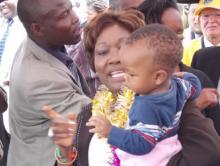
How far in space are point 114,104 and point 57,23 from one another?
2.45 feet

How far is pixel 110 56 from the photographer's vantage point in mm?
2074

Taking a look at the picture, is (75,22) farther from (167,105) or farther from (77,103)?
(167,105)

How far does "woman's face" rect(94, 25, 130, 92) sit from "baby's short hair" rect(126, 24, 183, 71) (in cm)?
38

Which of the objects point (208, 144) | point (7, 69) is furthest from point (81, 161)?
point (7, 69)

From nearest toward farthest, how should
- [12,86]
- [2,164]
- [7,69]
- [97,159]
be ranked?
[97,159] < [12,86] < [2,164] < [7,69]

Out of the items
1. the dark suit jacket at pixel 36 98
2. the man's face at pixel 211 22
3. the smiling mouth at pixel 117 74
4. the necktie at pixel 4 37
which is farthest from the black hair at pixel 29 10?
the necktie at pixel 4 37

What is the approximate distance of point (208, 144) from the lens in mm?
1719

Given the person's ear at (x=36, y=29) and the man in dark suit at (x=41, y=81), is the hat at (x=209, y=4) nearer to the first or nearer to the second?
the man in dark suit at (x=41, y=81)

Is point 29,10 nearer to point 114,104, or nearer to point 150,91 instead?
point 114,104

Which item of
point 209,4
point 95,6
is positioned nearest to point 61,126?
point 209,4

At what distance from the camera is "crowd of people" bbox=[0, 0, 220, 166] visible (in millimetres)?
1673

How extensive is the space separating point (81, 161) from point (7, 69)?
2702mm

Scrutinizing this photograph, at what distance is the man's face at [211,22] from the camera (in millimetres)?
3475

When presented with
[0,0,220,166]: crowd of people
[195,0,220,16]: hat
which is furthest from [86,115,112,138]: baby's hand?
[195,0,220,16]: hat
